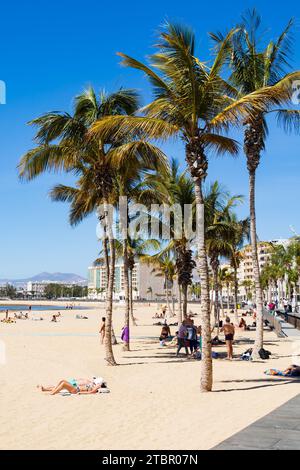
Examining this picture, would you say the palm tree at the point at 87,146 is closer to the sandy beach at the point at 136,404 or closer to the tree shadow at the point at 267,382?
the sandy beach at the point at 136,404

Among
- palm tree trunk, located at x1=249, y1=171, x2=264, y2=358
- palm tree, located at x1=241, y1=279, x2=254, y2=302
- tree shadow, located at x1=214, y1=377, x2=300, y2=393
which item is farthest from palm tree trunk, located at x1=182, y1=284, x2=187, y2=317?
palm tree, located at x1=241, y1=279, x2=254, y2=302

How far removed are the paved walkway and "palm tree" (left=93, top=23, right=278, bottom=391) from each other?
10.9ft

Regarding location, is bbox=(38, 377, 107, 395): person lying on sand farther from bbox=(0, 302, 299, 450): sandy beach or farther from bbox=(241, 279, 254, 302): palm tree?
bbox=(241, 279, 254, 302): palm tree

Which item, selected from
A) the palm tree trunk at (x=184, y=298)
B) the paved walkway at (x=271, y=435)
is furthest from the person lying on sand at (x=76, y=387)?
the palm tree trunk at (x=184, y=298)

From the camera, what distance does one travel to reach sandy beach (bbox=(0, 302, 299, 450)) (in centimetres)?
795

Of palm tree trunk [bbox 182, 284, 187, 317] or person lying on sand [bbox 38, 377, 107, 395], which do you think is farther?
palm tree trunk [bbox 182, 284, 187, 317]

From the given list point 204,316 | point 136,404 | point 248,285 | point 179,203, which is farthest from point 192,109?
point 248,285

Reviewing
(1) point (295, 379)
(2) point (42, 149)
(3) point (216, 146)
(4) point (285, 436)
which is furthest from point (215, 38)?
(4) point (285, 436)

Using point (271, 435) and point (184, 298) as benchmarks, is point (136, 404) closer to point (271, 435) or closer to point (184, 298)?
point (271, 435)

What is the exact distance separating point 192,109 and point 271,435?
7.72 meters

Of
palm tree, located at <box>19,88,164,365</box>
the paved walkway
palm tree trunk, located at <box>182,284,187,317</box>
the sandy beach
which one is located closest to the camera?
the paved walkway

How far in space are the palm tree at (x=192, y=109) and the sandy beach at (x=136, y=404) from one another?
4.77 ft

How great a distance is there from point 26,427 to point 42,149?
10.2 m

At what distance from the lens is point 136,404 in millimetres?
10812
